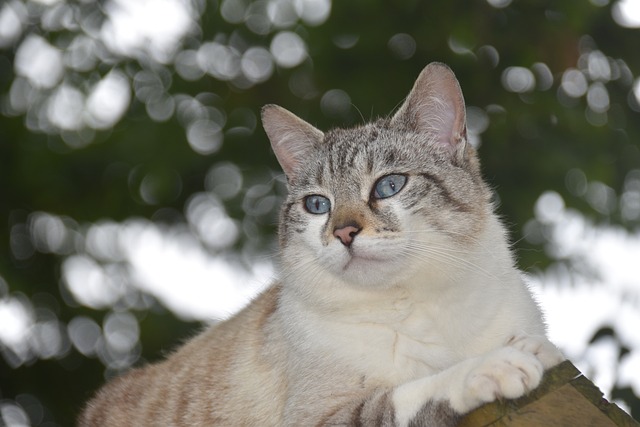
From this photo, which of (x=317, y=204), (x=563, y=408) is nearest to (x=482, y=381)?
(x=563, y=408)

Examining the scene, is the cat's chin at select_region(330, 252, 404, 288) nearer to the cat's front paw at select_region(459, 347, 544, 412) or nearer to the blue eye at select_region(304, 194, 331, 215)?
the blue eye at select_region(304, 194, 331, 215)

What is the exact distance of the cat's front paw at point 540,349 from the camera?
388 cm

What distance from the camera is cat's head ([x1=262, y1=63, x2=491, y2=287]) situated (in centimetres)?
479

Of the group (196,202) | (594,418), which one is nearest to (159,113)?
(196,202)

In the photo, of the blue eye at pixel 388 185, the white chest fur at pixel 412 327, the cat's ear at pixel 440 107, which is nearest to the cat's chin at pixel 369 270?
the white chest fur at pixel 412 327

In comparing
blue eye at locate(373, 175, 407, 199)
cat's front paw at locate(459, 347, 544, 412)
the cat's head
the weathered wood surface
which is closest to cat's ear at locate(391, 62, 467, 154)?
the cat's head

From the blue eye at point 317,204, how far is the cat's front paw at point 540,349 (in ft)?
4.84

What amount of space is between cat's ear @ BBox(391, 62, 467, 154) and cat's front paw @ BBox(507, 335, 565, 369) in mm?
1523

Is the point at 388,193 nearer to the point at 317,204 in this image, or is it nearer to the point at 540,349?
the point at 317,204

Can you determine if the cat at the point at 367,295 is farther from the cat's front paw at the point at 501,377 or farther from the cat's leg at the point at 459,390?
the cat's front paw at the point at 501,377

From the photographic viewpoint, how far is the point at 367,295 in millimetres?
4906

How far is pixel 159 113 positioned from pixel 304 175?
3114 mm

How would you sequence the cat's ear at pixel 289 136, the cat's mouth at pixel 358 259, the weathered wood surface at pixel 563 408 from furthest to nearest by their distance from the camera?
1. the cat's ear at pixel 289 136
2. the cat's mouth at pixel 358 259
3. the weathered wood surface at pixel 563 408

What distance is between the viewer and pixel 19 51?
8.62 m
